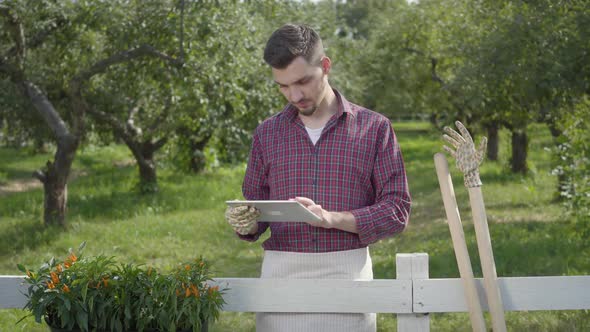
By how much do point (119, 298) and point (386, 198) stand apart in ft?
3.17

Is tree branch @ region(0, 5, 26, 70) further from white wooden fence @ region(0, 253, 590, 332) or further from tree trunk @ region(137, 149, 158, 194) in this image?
white wooden fence @ region(0, 253, 590, 332)

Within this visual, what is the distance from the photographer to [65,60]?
38.1 feet

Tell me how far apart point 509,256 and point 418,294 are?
19.4 feet

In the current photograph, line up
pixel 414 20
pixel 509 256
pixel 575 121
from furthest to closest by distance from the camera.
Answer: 1. pixel 414 20
2. pixel 575 121
3. pixel 509 256

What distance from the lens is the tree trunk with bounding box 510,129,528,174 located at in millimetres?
17094

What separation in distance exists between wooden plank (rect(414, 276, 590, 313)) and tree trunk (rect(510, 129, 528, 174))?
14.6 meters

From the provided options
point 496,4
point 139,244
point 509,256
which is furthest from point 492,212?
point 139,244

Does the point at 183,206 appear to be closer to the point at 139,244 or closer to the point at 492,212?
the point at 139,244

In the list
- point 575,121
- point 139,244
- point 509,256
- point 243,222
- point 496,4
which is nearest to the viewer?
point 243,222

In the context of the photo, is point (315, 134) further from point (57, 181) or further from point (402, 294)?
point (57, 181)

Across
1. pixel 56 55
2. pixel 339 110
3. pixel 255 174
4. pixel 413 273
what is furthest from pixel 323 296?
pixel 56 55

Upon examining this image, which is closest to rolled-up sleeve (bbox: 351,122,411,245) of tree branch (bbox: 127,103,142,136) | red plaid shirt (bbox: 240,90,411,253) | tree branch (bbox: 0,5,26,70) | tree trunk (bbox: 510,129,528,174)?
red plaid shirt (bbox: 240,90,411,253)

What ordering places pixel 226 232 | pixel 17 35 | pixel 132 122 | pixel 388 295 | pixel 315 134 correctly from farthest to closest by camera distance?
pixel 132 122 < pixel 226 232 < pixel 17 35 < pixel 315 134 < pixel 388 295

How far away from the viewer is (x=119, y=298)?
262 cm
